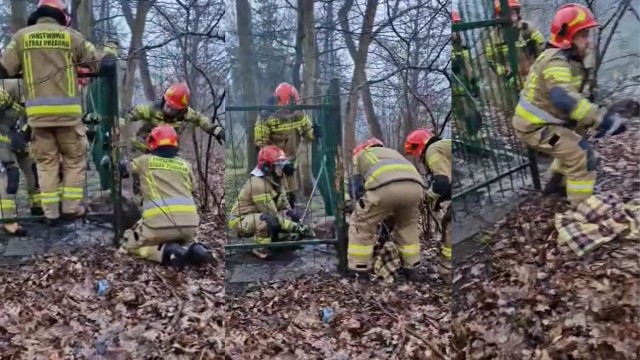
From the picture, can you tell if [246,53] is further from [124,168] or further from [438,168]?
[438,168]

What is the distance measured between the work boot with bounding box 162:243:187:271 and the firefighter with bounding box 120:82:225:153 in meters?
0.51

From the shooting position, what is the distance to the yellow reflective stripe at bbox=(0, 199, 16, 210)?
343 cm

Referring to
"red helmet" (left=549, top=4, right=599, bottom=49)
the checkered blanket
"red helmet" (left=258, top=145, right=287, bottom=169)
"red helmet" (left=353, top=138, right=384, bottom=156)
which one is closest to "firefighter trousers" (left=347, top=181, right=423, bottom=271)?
"red helmet" (left=353, top=138, right=384, bottom=156)

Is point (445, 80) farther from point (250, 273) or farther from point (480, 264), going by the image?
point (250, 273)

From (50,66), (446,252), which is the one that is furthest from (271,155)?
(50,66)

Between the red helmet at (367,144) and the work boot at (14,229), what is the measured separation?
1742 millimetres

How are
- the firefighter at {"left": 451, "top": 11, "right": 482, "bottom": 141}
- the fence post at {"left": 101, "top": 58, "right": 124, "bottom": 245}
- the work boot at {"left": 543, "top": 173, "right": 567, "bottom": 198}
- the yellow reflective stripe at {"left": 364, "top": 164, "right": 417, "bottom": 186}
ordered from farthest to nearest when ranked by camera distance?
the fence post at {"left": 101, "top": 58, "right": 124, "bottom": 245}
the yellow reflective stripe at {"left": 364, "top": 164, "right": 417, "bottom": 186}
the firefighter at {"left": 451, "top": 11, "right": 482, "bottom": 141}
the work boot at {"left": 543, "top": 173, "right": 567, "bottom": 198}

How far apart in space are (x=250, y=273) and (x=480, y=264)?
1.13 metres

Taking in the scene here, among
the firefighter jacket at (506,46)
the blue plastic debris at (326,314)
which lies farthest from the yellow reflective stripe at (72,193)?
the firefighter jacket at (506,46)

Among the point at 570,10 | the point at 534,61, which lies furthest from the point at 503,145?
the point at 570,10

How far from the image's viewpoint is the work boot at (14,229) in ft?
11.3

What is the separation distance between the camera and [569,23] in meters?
2.92

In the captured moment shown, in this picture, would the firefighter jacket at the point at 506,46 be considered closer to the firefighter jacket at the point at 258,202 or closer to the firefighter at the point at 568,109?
the firefighter at the point at 568,109

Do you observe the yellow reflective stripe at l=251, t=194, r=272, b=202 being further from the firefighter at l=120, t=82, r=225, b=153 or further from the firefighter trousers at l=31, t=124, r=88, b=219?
the firefighter trousers at l=31, t=124, r=88, b=219
